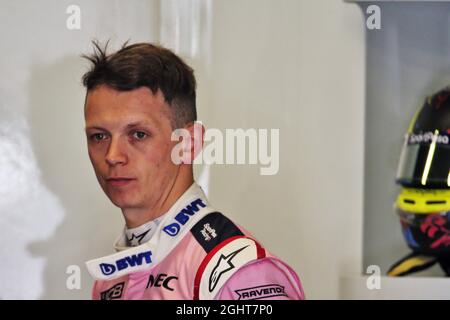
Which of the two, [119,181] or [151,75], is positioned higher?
[151,75]

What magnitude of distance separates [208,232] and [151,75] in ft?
0.86

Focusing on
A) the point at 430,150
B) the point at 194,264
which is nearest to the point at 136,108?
the point at 194,264

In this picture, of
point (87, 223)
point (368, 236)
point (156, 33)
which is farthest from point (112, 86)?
point (368, 236)

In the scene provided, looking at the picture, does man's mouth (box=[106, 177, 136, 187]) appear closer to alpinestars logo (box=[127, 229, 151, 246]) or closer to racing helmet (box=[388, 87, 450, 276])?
alpinestars logo (box=[127, 229, 151, 246])

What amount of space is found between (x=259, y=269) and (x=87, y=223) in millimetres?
299

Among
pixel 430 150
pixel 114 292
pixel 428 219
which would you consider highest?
pixel 430 150

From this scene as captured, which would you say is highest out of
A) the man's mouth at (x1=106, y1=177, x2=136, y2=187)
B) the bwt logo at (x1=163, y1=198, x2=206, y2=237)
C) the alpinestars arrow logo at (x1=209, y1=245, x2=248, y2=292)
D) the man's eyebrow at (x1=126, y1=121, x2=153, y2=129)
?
the man's eyebrow at (x1=126, y1=121, x2=153, y2=129)

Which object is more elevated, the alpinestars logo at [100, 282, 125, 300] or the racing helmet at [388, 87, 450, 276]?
the racing helmet at [388, 87, 450, 276]

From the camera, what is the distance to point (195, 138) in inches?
61.8

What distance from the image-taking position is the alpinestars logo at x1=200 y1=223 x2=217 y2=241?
59.8 inches

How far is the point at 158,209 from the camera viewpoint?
155cm

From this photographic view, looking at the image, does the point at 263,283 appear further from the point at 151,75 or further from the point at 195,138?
the point at 151,75

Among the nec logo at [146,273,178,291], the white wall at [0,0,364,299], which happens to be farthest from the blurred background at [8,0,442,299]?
the nec logo at [146,273,178,291]

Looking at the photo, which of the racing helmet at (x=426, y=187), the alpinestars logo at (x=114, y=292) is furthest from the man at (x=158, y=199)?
the racing helmet at (x=426, y=187)
